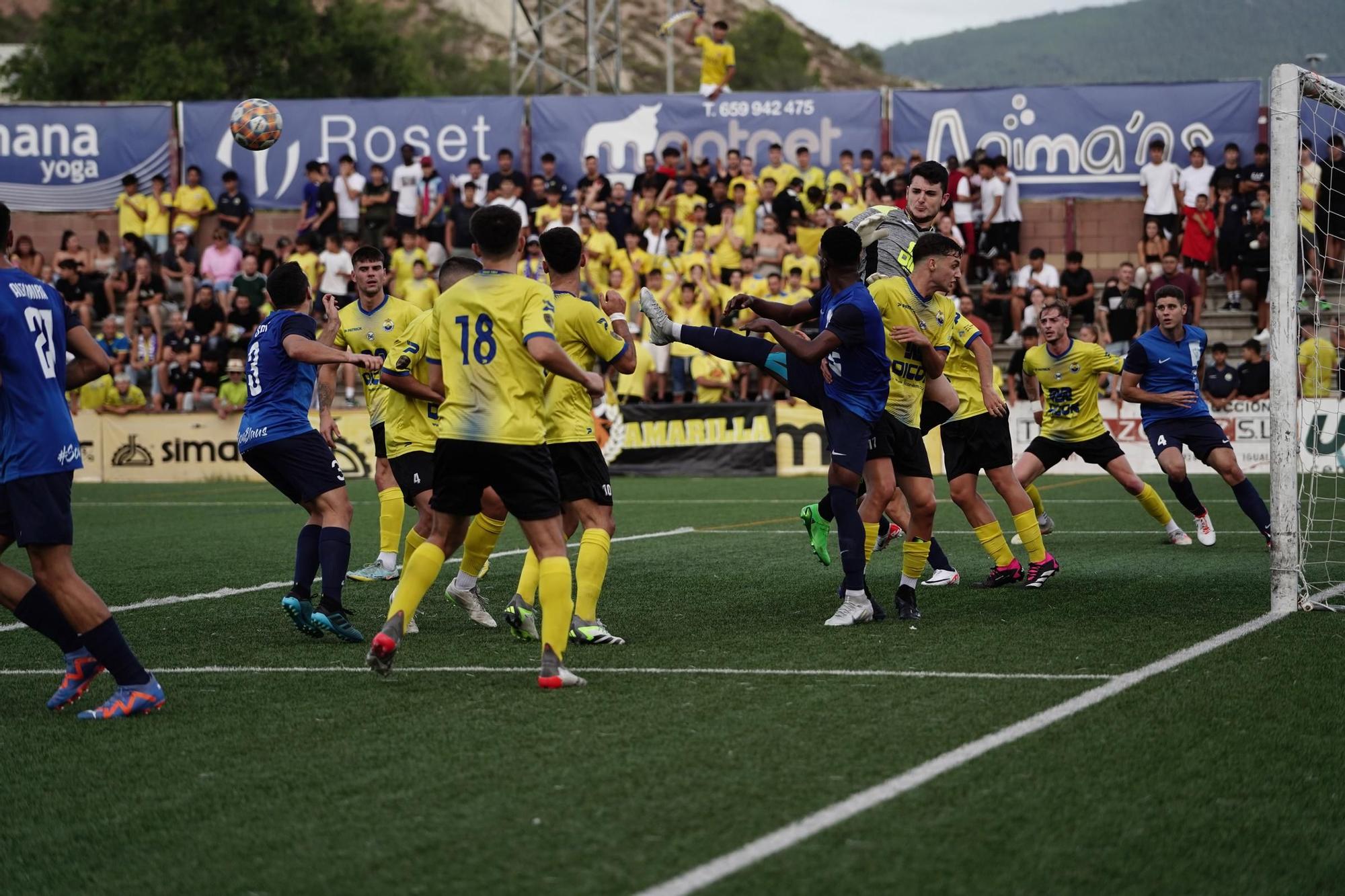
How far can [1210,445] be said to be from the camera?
1220cm

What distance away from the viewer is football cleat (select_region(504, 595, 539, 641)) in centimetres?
805

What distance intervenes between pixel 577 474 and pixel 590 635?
Answer: 816 mm

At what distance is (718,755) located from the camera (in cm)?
525

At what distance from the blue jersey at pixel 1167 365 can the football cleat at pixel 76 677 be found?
335 inches

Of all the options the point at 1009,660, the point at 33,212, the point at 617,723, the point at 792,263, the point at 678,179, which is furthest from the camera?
the point at 33,212

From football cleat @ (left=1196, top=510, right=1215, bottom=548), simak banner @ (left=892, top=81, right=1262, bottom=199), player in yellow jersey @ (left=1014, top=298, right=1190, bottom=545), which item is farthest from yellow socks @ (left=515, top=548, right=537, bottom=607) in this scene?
simak banner @ (left=892, top=81, right=1262, bottom=199)

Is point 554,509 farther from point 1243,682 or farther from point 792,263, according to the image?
point 792,263

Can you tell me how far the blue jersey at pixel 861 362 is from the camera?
816cm

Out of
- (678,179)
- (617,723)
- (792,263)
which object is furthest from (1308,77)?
(678,179)

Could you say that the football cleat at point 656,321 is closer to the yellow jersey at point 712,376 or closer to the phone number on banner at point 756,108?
the yellow jersey at point 712,376

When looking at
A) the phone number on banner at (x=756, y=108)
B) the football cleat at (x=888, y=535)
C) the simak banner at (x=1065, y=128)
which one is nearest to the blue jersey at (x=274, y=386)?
the football cleat at (x=888, y=535)

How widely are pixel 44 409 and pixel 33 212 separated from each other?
23025mm

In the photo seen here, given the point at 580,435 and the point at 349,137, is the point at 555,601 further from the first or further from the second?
the point at 349,137

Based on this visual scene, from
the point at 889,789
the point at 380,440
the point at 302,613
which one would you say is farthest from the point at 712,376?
the point at 889,789
